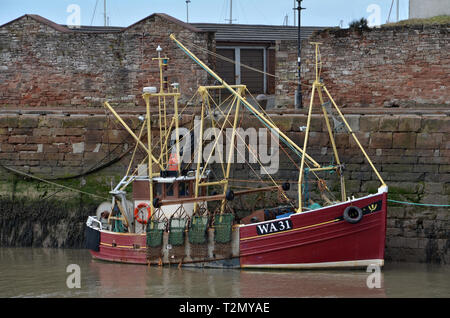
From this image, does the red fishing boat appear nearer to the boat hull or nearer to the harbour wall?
the boat hull

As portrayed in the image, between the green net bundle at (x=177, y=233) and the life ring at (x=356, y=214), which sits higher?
the life ring at (x=356, y=214)

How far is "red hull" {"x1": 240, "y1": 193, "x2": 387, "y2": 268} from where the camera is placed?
17453 mm

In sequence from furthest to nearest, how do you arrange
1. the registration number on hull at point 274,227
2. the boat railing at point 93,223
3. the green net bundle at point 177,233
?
the boat railing at point 93,223
the green net bundle at point 177,233
the registration number on hull at point 274,227

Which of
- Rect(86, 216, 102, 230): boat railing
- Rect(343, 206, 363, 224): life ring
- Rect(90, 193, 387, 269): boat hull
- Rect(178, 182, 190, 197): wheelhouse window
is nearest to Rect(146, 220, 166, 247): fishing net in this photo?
Rect(178, 182, 190, 197): wheelhouse window

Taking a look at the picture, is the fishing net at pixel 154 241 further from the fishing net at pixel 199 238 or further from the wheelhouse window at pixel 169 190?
the wheelhouse window at pixel 169 190

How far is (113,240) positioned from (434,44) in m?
11.6

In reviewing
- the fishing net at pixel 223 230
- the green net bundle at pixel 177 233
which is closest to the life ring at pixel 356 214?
the fishing net at pixel 223 230

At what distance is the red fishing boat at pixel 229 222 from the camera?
57.5ft

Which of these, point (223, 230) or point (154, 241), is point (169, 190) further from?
point (223, 230)

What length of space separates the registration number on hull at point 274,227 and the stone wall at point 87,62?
8966 millimetres

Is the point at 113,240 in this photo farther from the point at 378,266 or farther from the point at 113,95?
the point at 113,95

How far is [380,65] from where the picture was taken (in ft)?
81.6

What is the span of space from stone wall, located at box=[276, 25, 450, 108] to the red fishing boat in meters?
4.96
